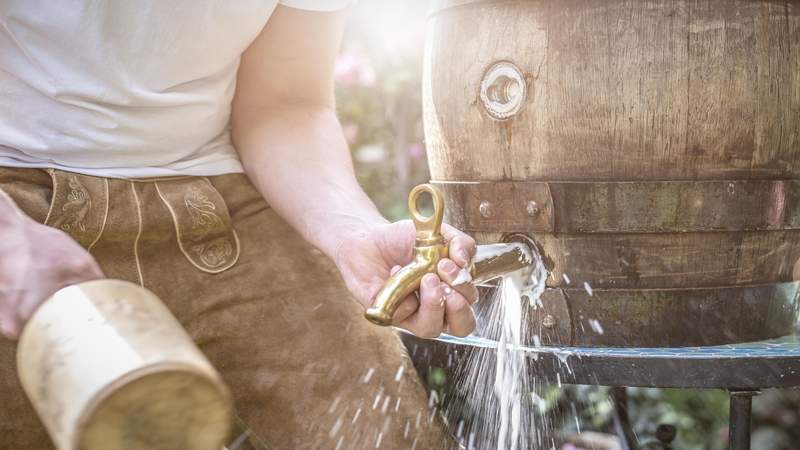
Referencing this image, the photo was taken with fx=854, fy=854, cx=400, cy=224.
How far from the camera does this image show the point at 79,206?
1131 millimetres

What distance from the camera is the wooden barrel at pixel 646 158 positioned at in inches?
49.2

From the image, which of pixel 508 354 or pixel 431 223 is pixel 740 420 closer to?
pixel 508 354

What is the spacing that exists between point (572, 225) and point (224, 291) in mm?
531

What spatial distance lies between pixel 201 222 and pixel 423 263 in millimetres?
403

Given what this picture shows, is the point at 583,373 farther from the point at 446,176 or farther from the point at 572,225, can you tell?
the point at 446,176

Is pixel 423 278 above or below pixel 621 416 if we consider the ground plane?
above

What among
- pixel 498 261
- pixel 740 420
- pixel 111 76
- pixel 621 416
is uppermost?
pixel 111 76

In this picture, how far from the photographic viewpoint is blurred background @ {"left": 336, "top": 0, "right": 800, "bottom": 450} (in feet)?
8.39

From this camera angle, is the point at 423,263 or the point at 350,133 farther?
the point at 350,133

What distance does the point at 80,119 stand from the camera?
3.83 ft

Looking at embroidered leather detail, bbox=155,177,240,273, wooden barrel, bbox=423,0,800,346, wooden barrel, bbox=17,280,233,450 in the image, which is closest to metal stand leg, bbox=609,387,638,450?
wooden barrel, bbox=423,0,800,346

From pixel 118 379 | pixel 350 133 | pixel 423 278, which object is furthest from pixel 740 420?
pixel 350 133

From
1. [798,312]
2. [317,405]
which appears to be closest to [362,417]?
[317,405]

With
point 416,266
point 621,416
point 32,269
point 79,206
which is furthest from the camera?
point 621,416
